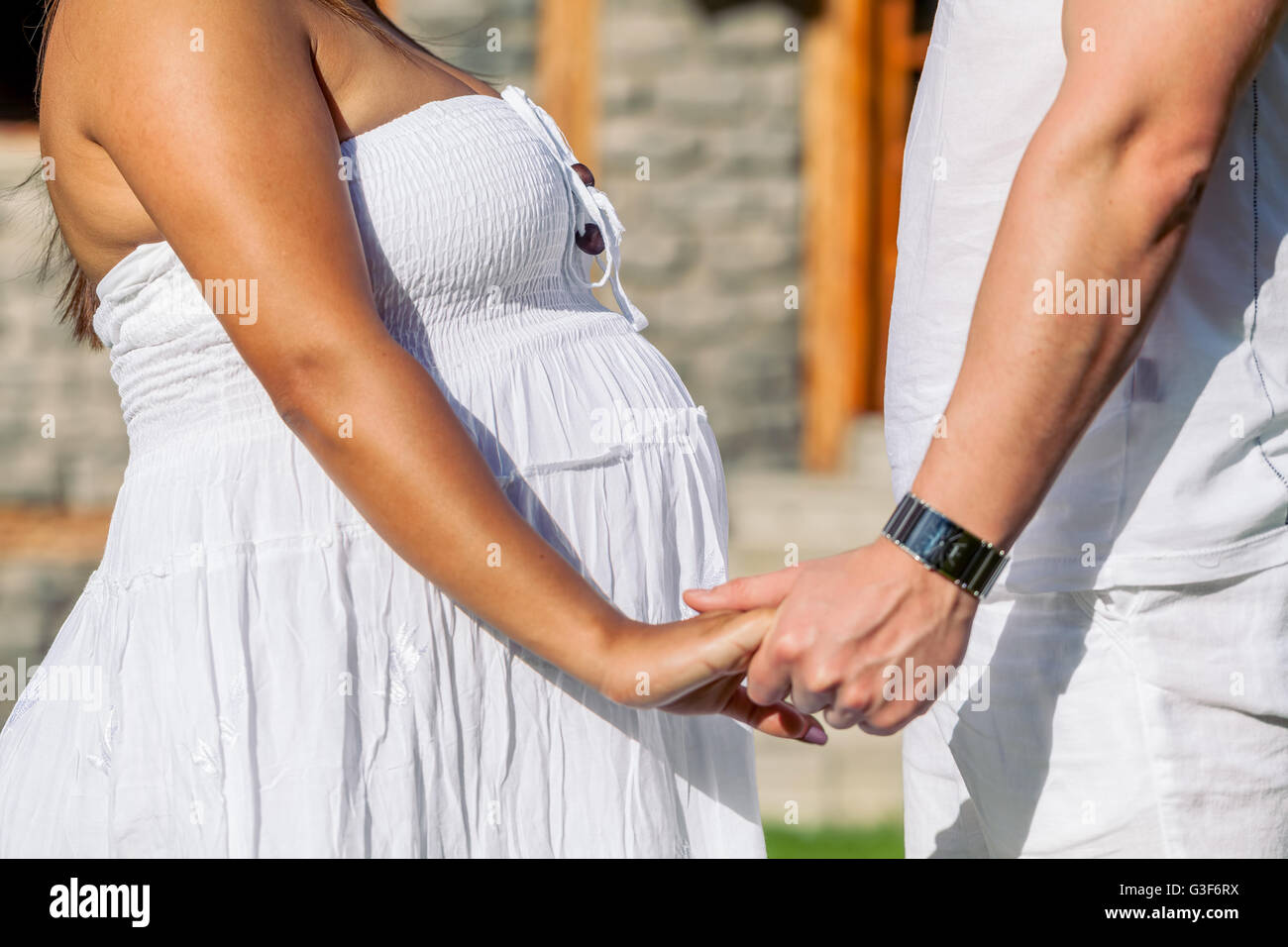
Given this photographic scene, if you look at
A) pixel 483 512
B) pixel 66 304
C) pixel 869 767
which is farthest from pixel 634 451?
pixel 869 767

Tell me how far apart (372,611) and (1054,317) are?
2.72ft

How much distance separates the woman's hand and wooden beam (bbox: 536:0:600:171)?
177 inches

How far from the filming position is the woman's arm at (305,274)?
139 centimetres

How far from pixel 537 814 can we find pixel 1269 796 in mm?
835

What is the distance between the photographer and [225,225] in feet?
4.57

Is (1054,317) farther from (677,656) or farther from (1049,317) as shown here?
(677,656)

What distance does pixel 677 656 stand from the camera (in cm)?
153

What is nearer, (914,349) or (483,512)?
(483,512)

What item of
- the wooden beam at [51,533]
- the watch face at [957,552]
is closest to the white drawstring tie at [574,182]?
the watch face at [957,552]

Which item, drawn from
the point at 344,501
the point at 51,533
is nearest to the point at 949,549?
the point at 344,501

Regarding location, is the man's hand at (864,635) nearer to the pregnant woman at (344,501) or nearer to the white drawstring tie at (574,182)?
the pregnant woman at (344,501)
